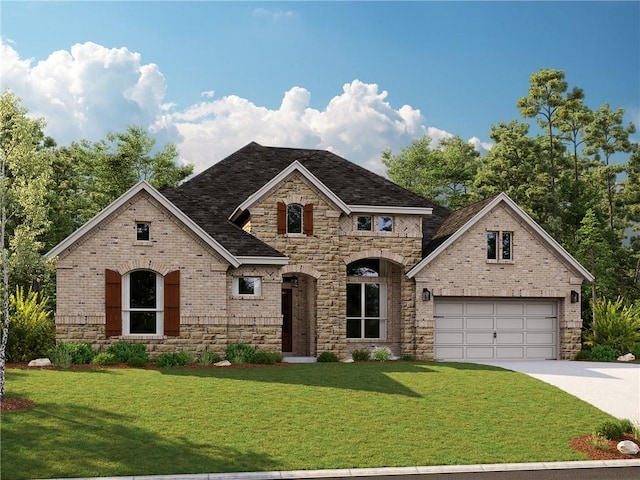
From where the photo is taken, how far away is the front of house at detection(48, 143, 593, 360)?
2528cm

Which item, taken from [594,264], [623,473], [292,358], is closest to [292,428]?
[623,473]

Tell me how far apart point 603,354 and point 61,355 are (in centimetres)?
2042

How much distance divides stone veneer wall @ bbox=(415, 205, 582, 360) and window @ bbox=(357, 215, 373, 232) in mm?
2686

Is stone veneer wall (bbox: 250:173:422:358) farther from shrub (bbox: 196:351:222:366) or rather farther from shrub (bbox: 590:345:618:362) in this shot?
shrub (bbox: 590:345:618:362)

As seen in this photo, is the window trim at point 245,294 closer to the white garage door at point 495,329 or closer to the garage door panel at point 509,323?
the white garage door at point 495,329

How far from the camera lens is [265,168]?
3309cm

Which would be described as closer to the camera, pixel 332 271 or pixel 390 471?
pixel 390 471

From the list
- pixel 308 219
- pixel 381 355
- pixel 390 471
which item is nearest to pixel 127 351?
pixel 308 219

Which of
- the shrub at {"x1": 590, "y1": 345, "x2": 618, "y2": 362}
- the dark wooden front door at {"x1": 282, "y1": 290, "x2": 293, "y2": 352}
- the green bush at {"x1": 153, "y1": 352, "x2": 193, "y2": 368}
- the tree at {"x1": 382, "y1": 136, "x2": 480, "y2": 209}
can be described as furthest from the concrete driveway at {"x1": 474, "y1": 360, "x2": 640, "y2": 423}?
the tree at {"x1": 382, "y1": 136, "x2": 480, "y2": 209}

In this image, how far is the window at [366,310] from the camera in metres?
30.0

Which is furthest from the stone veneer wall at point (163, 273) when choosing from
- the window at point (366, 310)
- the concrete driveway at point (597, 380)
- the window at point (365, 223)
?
the concrete driveway at point (597, 380)

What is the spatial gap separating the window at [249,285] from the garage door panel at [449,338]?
7.72 metres

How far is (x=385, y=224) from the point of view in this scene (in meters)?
29.8

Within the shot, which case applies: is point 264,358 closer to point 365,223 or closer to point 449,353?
point 365,223
